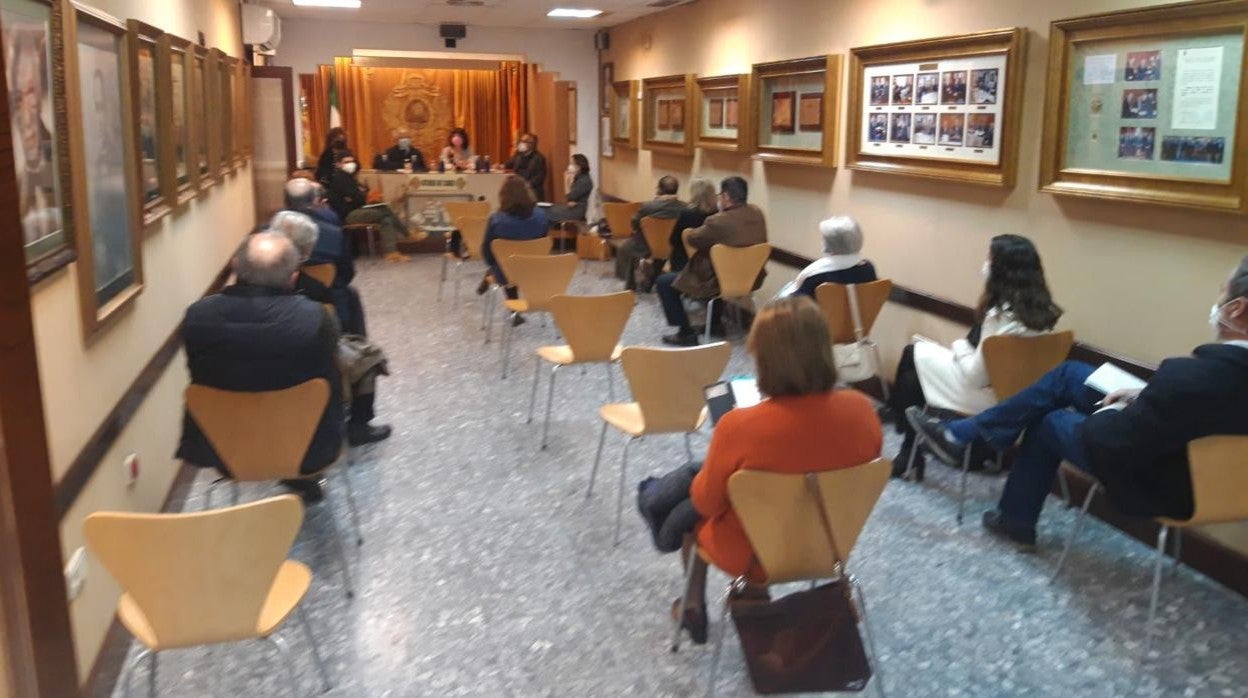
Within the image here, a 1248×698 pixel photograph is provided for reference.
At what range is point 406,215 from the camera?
36.5 ft

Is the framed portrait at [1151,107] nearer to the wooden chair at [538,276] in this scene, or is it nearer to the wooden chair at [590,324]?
the wooden chair at [590,324]

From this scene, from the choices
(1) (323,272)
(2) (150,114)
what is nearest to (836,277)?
(1) (323,272)

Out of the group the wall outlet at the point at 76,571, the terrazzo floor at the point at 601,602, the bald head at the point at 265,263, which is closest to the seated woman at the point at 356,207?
the terrazzo floor at the point at 601,602

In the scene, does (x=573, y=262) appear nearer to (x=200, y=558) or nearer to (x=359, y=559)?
(x=359, y=559)

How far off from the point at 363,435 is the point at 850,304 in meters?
2.55

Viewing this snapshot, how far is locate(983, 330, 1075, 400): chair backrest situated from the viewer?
12.5 ft

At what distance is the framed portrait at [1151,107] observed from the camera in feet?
A: 11.1

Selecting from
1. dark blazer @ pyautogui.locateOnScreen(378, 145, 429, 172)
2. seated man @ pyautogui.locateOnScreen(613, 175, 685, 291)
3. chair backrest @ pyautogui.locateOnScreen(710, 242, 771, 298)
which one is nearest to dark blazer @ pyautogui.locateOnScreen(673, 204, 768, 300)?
chair backrest @ pyautogui.locateOnScreen(710, 242, 771, 298)

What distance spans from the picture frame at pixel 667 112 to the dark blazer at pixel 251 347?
6.02 metres

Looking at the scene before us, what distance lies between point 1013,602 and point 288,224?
3327 millimetres

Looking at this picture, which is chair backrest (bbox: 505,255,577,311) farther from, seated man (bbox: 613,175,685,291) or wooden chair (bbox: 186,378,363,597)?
wooden chair (bbox: 186,378,363,597)

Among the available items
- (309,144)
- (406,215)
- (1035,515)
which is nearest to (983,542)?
(1035,515)

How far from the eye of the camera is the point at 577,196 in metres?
10.7

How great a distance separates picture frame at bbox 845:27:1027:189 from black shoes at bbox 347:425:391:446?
3148 mm
